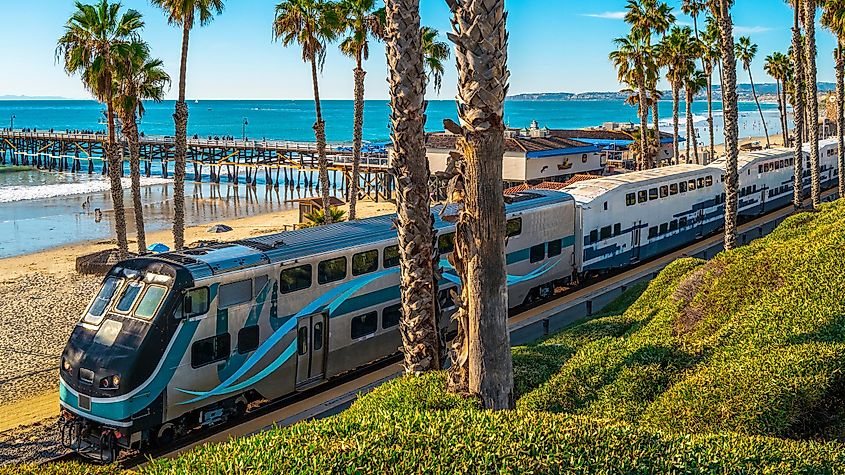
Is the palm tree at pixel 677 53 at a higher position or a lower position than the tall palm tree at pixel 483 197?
higher

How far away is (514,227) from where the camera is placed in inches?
912

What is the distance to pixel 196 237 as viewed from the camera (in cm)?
4544

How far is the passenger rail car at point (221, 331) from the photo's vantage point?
1372 cm

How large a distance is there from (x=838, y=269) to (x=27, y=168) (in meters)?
105

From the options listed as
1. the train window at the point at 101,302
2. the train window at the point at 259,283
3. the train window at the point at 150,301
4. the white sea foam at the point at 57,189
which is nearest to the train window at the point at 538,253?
the train window at the point at 259,283

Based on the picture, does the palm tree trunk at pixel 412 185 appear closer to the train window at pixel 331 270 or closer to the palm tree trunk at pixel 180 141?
the train window at pixel 331 270

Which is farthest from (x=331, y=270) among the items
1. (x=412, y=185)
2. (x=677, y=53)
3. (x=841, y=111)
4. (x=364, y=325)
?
(x=677, y=53)

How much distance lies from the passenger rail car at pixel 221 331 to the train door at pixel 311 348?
24 mm

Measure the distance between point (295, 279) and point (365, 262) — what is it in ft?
7.07

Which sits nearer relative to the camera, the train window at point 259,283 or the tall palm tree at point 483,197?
the tall palm tree at point 483,197

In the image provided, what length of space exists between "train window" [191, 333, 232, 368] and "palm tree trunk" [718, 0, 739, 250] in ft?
58.6

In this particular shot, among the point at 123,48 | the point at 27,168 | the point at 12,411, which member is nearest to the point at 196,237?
the point at 123,48

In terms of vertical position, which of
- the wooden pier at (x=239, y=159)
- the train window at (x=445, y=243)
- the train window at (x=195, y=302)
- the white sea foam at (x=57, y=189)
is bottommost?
the train window at (x=195, y=302)

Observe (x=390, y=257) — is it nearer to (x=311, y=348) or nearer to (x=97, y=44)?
(x=311, y=348)
